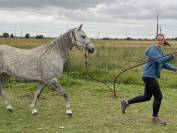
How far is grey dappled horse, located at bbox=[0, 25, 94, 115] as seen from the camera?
29.6ft

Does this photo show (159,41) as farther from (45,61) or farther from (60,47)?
(45,61)

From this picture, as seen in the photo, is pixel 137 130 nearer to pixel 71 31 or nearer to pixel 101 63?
pixel 71 31

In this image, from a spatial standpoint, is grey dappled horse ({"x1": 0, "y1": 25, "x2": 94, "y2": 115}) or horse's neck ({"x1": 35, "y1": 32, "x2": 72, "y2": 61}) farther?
horse's neck ({"x1": 35, "y1": 32, "x2": 72, "y2": 61})

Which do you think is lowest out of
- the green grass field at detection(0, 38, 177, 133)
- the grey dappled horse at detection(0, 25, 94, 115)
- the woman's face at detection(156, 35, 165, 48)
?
the green grass field at detection(0, 38, 177, 133)

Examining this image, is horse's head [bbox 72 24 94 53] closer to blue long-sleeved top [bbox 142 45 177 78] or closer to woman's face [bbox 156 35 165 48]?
blue long-sleeved top [bbox 142 45 177 78]

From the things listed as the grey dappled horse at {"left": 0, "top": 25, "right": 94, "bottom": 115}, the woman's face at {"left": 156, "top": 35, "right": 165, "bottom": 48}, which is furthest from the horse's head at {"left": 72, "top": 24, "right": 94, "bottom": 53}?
the woman's face at {"left": 156, "top": 35, "right": 165, "bottom": 48}

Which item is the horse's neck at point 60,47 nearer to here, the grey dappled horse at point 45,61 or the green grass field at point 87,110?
the grey dappled horse at point 45,61

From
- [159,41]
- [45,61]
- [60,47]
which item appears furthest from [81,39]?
[159,41]

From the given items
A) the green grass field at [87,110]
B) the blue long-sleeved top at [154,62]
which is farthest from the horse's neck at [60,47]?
the blue long-sleeved top at [154,62]

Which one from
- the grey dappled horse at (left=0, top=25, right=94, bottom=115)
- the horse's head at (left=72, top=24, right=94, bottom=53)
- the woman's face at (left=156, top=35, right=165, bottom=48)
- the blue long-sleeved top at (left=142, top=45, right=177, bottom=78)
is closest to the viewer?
the blue long-sleeved top at (left=142, top=45, right=177, bottom=78)

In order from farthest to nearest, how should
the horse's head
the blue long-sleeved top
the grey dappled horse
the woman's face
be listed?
the horse's head → the grey dappled horse → the woman's face → the blue long-sleeved top

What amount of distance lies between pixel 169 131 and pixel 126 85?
22.4 feet

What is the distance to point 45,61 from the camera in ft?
29.8

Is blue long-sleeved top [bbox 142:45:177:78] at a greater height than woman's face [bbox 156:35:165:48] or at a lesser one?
lesser
